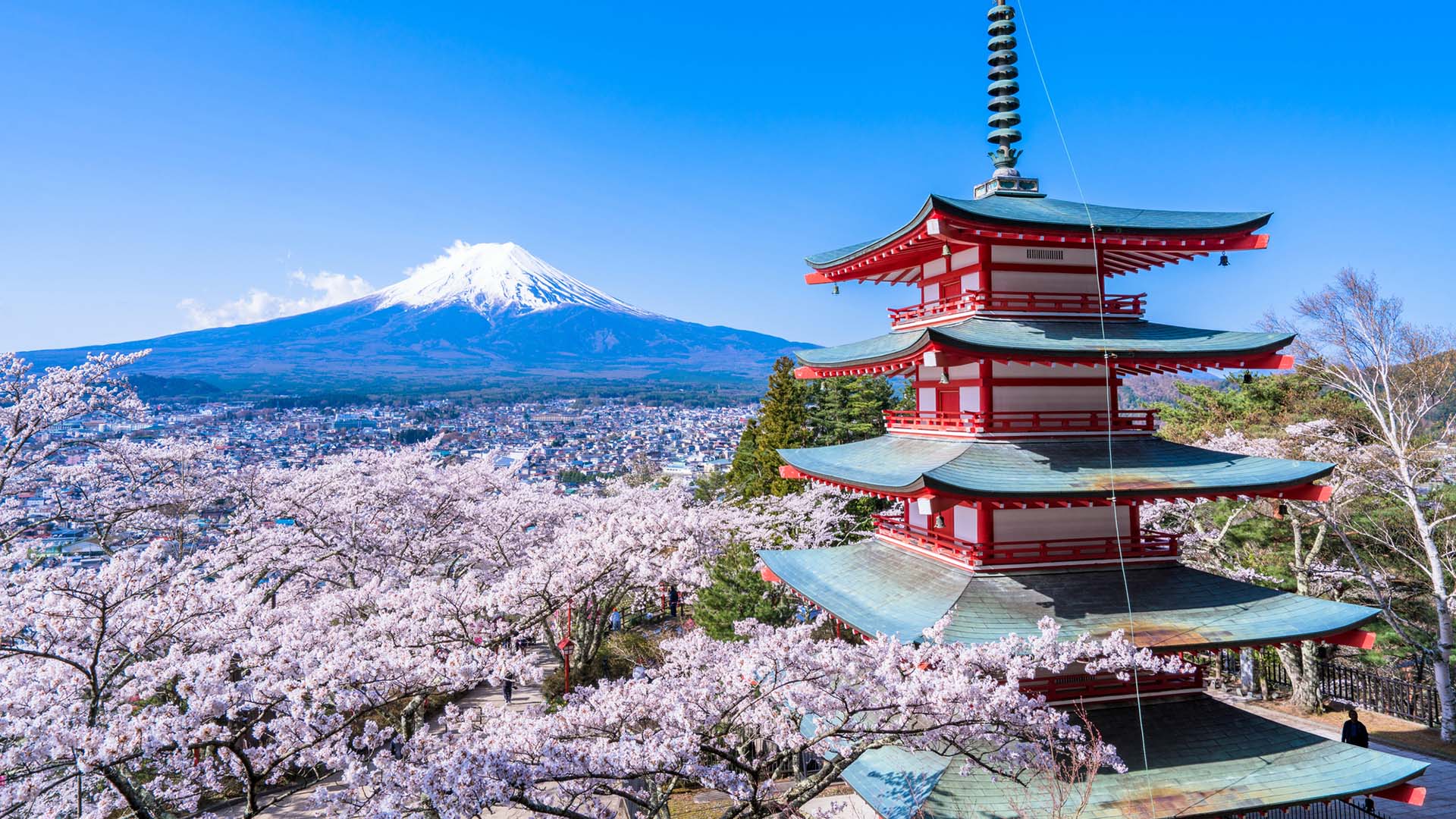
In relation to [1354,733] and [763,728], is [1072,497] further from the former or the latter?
[1354,733]

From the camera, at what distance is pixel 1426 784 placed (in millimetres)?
11781

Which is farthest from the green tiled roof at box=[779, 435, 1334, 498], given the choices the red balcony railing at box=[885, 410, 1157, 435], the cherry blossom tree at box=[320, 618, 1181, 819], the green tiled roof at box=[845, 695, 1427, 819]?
the green tiled roof at box=[845, 695, 1427, 819]

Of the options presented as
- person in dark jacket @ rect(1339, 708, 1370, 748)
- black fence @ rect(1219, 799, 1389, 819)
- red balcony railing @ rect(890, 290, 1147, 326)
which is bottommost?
black fence @ rect(1219, 799, 1389, 819)

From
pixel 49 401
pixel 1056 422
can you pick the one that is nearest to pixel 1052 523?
pixel 1056 422

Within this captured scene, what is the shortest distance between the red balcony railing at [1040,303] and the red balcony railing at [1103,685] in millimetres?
5188

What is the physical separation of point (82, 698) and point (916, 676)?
9187 millimetres

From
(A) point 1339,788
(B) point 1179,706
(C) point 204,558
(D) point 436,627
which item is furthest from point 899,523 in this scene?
(C) point 204,558

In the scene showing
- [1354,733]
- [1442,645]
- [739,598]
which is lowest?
[1442,645]

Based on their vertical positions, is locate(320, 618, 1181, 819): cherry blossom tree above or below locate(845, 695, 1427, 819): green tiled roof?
above

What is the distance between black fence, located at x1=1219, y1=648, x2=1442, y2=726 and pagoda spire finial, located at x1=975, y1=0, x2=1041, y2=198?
13037mm

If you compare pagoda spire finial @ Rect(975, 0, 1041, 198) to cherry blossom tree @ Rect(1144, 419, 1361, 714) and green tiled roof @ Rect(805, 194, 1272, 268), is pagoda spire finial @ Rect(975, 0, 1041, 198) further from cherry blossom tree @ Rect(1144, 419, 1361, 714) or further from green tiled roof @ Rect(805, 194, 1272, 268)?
cherry blossom tree @ Rect(1144, 419, 1361, 714)

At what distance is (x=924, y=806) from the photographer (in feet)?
25.7

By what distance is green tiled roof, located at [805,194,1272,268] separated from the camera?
31.3 ft

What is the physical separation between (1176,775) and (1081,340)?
5.52m
